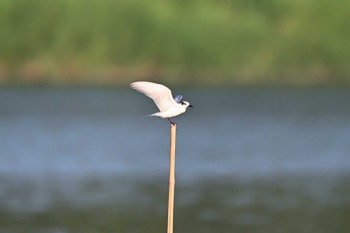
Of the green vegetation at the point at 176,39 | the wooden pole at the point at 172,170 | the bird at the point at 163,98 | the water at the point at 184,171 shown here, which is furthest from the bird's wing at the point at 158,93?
the green vegetation at the point at 176,39

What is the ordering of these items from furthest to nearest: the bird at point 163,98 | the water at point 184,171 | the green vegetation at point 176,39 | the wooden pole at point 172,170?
the green vegetation at point 176,39 → the water at point 184,171 → the wooden pole at point 172,170 → the bird at point 163,98

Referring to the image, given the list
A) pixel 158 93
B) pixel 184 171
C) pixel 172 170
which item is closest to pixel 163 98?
pixel 158 93

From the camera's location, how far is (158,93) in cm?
953

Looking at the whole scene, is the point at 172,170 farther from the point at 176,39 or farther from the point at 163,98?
the point at 176,39

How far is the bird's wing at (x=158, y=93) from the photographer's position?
9.45 m

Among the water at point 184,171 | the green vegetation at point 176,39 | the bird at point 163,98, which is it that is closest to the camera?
the bird at point 163,98

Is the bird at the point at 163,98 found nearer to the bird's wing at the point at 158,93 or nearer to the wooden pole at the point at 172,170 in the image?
the bird's wing at the point at 158,93

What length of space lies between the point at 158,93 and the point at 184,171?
19.3 m

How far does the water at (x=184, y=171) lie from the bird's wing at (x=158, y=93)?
1009cm

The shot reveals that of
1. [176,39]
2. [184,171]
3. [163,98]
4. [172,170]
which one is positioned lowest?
[172,170]

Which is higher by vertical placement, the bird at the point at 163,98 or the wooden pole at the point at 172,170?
the bird at the point at 163,98

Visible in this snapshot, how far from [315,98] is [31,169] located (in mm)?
38422

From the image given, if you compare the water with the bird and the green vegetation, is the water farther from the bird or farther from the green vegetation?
the green vegetation

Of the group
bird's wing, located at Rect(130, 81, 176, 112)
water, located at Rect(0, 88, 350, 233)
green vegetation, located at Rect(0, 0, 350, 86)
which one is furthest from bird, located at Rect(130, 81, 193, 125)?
green vegetation, located at Rect(0, 0, 350, 86)
